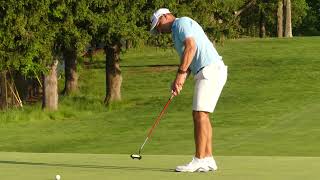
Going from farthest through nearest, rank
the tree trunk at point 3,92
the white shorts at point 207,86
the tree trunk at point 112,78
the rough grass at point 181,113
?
the tree trunk at point 3,92 → the tree trunk at point 112,78 → the rough grass at point 181,113 → the white shorts at point 207,86

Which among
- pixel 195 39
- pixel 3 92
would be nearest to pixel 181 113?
pixel 3 92

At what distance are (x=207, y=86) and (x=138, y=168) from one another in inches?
64.7

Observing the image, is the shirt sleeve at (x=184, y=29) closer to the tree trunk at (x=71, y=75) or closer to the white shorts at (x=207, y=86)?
the white shorts at (x=207, y=86)

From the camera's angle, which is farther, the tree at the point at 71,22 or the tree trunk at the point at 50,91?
the tree trunk at the point at 50,91

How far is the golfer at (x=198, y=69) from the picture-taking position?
9.01 meters

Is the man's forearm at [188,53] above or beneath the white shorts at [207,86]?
above

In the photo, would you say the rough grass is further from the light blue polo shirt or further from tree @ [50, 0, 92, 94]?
the light blue polo shirt

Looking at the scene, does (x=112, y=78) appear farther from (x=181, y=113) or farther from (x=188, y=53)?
(x=188, y=53)

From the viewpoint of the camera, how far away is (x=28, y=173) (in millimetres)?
9734

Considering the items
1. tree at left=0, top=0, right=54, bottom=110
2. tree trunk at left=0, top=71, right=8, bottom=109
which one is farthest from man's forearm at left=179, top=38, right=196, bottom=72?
tree trunk at left=0, top=71, right=8, bottom=109

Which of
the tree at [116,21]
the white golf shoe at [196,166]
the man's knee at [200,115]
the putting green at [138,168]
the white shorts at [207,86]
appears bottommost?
the putting green at [138,168]

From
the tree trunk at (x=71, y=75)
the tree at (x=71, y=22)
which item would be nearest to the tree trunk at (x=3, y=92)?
the tree trunk at (x=71, y=75)

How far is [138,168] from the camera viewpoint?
33.3 ft

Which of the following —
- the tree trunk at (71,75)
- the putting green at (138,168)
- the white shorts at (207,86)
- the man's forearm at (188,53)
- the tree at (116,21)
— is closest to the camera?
the man's forearm at (188,53)
